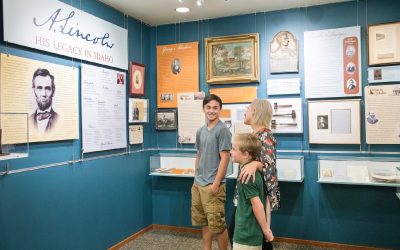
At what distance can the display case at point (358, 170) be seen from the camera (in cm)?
328

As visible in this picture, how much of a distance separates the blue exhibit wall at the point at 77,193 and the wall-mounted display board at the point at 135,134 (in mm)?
86

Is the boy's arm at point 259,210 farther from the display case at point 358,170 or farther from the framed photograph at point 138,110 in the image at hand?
the framed photograph at point 138,110

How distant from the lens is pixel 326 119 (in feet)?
11.8

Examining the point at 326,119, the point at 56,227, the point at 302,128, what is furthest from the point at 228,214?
the point at 56,227

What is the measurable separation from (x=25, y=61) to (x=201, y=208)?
80.0 inches

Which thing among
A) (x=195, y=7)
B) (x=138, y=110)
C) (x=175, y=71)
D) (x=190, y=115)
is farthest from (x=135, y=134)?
(x=195, y=7)

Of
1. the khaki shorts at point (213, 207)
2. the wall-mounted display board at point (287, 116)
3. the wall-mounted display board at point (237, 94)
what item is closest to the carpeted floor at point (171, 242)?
the khaki shorts at point (213, 207)

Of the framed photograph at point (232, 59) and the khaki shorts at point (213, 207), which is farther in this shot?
the framed photograph at point (232, 59)

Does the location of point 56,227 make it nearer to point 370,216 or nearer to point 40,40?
point 40,40

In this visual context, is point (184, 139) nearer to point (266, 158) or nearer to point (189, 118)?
point (189, 118)

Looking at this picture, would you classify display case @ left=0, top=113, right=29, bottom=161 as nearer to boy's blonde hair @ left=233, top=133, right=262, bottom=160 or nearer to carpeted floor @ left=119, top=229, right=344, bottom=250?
boy's blonde hair @ left=233, top=133, right=262, bottom=160

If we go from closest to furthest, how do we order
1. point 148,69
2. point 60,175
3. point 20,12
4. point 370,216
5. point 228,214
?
point 20,12 → point 60,175 → point 370,216 → point 228,214 → point 148,69

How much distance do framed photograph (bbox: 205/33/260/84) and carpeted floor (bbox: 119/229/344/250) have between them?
2034mm

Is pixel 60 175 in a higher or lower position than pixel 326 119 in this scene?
lower
